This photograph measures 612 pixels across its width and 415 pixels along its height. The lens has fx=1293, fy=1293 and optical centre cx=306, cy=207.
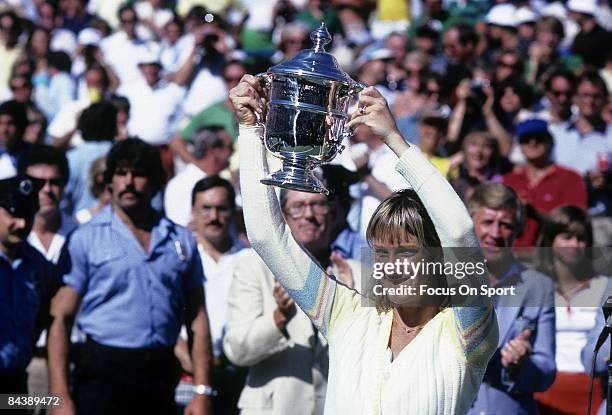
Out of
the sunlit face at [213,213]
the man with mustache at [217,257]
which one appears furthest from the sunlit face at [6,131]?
the sunlit face at [213,213]

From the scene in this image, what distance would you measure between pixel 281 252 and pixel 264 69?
6715mm

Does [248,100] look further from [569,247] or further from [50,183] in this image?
[50,183]

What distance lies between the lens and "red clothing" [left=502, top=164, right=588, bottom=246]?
8.77 m

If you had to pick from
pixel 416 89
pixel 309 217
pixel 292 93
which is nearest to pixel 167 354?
pixel 309 217

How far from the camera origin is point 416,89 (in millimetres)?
10922

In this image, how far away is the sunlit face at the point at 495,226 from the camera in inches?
247

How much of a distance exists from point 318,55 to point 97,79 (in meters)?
8.88

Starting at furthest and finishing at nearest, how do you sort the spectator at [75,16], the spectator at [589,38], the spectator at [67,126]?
the spectator at [75,16]
the spectator at [589,38]
the spectator at [67,126]

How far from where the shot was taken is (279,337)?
5.89m

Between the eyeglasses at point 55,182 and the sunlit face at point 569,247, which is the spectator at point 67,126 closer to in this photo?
the eyeglasses at point 55,182

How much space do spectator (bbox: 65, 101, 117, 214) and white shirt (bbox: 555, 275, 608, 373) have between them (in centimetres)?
411

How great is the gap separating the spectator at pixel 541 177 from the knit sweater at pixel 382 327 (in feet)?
15.2

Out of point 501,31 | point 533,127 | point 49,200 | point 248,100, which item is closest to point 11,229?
point 49,200

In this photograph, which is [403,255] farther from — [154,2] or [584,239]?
[154,2]
